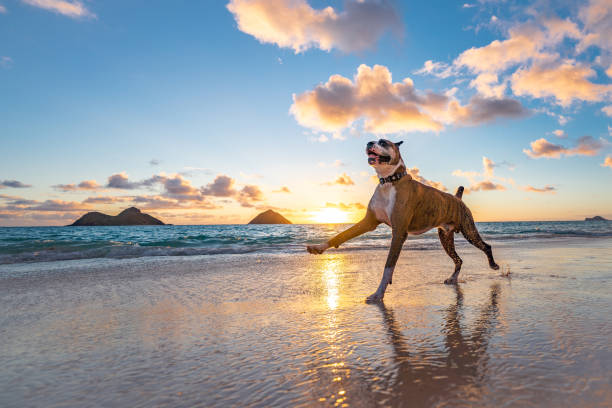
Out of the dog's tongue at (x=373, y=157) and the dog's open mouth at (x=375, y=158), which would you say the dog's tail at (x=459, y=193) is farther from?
the dog's tongue at (x=373, y=157)

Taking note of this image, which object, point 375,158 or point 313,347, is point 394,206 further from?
point 313,347

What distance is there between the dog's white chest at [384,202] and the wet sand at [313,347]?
106cm

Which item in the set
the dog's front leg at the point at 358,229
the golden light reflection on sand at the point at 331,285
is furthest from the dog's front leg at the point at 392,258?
the golden light reflection on sand at the point at 331,285

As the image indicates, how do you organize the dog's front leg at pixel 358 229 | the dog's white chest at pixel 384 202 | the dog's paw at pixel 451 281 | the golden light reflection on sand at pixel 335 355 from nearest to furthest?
the golden light reflection on sand at pixel 335 355, the dog's white chest at pixel 384 202, the dog's front leg at pixel 358 229, the dog's paw at pixel 451 281

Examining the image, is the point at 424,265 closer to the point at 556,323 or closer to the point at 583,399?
the point at 556,323

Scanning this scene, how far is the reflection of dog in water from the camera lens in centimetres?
182

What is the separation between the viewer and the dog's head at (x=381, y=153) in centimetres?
457

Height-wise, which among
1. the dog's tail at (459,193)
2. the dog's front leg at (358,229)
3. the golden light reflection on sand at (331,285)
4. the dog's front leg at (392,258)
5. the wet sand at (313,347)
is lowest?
the golden light reflection on sand at (331,285)

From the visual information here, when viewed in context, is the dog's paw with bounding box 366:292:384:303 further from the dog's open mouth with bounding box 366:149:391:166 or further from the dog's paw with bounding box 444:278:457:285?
the dog's paw with bounding box 444:278:457:285

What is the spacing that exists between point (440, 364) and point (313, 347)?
0.88m

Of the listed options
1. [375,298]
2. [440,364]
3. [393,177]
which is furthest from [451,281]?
[440,364]

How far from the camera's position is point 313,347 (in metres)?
2.55

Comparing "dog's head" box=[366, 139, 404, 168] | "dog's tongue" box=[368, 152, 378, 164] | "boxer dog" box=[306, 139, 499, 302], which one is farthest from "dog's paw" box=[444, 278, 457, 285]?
"dog's tongue" box=[368, 152, 378, 164]

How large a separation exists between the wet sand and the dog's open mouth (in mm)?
Result: 1781
